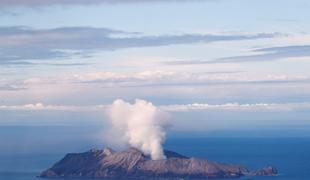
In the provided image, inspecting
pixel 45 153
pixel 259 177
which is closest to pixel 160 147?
pixel 259 177

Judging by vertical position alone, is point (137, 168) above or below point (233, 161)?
below

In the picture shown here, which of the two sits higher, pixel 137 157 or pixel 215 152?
pixel 215 152

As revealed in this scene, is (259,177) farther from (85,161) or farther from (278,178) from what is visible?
(85,161)

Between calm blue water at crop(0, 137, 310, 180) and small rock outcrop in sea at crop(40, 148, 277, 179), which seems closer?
→ calm blue water at crop(0, 137, 310, 180)

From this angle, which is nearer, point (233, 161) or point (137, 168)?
point (137, 168)

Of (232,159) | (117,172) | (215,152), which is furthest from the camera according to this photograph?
(215,152)

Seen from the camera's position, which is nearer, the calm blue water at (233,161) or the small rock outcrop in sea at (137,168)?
the calm blue water at (233,161)

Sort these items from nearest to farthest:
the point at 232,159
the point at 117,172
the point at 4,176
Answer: the point at 4,176
the point at 117,172
the point at 232,159

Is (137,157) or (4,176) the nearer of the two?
(4,176)
